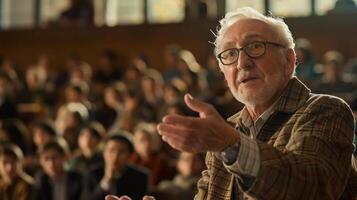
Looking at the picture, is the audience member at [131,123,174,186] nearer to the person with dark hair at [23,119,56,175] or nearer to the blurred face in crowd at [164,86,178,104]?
the person with dark hair at [23,119,56,175]

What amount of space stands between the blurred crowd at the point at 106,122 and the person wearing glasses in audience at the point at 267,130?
308cm

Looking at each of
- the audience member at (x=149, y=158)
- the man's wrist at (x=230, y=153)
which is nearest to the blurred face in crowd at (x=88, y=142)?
the audience member at (x=149, y=158)

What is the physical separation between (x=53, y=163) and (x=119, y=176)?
0.65 meters

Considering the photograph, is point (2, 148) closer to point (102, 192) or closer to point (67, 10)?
point (102, 192)

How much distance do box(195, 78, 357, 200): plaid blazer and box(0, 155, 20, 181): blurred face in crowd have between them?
3.92 m

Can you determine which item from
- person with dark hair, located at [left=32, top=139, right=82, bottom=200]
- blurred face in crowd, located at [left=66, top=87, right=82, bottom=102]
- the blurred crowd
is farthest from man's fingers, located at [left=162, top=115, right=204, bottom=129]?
blurred face in crowd, located at [left=66, top=87, right=82, bottom=102]

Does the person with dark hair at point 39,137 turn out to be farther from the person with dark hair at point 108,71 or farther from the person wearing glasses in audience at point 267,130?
the person wearing glasses in audience at point 267,130

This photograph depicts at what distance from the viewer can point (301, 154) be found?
6.64 feet

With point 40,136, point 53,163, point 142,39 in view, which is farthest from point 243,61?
point 142,39

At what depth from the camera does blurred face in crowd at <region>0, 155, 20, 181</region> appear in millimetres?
6148

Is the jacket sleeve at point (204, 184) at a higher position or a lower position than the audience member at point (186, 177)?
higher

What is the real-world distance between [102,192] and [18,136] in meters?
2.59

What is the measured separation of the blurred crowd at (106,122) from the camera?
582cm

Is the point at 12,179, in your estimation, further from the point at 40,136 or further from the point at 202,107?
the point at 202,107
